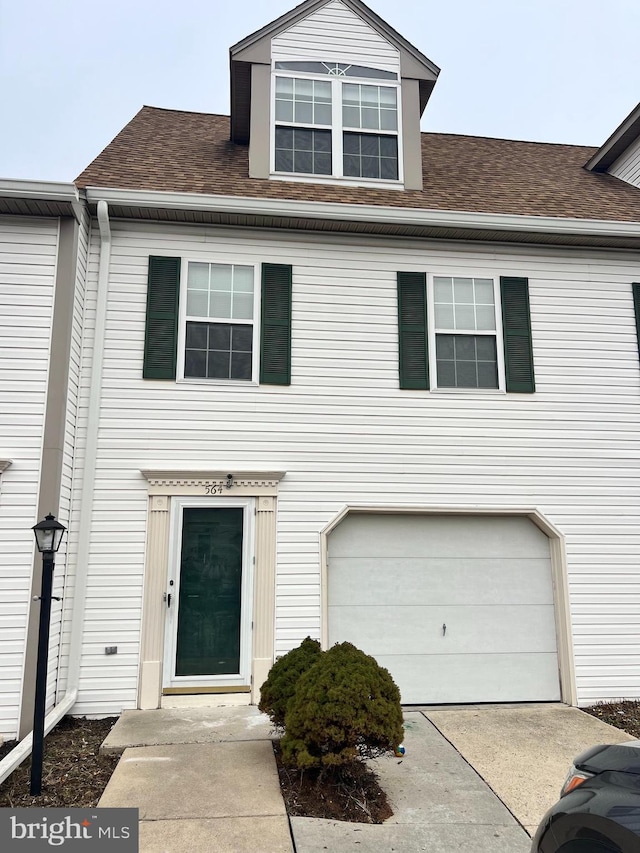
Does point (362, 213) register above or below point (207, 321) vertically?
above

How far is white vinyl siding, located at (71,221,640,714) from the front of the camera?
639 cm

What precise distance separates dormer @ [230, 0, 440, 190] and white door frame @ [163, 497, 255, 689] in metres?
4.20

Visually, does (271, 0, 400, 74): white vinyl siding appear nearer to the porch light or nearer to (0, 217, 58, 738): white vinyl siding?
(0, 217, 58, 738): white vinyl siding

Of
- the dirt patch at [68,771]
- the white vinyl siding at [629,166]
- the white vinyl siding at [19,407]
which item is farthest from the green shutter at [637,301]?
the dirt patch at [68,771]

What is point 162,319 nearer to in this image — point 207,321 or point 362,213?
point 207,321

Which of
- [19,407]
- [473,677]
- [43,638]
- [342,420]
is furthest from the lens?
[342,420]

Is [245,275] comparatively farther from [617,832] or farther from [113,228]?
[617,832]

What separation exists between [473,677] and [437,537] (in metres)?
1.58

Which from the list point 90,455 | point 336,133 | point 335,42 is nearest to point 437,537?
point 90,455

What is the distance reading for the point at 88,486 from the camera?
623 centimetres

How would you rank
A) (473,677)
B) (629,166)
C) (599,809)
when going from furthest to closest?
(629,166) < (473,677) < (599,809)

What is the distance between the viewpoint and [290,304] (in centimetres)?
693

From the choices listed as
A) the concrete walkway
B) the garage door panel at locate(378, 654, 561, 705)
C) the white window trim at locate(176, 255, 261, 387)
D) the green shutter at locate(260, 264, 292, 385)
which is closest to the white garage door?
the garage door panel at locate(378, 654, 561, 705)

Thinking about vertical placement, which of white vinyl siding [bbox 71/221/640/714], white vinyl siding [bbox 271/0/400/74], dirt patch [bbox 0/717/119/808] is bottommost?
dirt patch [bbox 0/717/119/808]
